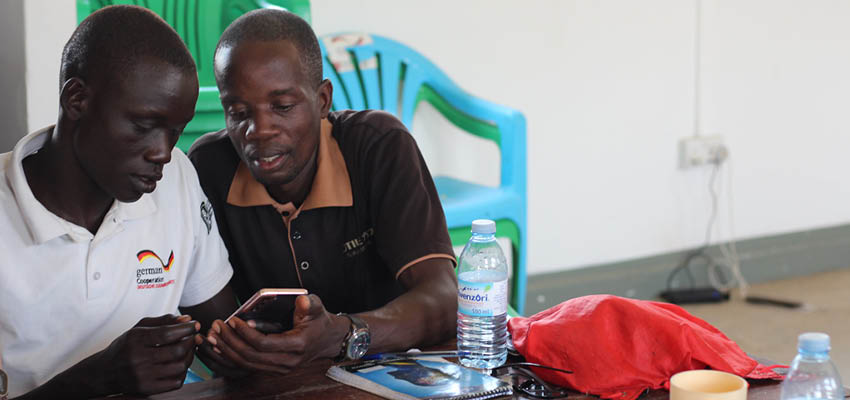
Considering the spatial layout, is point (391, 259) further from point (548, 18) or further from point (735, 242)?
point (735, 242)

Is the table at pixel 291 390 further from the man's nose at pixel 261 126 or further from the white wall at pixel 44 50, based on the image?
the white wall at pixel 44 50

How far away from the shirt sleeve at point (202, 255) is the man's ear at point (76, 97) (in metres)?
0.32

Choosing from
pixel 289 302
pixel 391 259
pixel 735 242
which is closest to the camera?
pixel 289 302

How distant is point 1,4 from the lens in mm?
2914

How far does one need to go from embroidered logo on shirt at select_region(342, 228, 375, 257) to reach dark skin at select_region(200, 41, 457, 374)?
14 centimetres

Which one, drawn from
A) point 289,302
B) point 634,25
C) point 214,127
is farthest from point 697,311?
point 289,302

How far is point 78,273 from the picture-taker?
161 centimetres

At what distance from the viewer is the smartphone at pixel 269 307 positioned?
1448mm

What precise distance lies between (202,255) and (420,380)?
59cm

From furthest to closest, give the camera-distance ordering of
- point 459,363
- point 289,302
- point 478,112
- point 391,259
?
point 478,112, point 391,259, point 289,302, point 459,363

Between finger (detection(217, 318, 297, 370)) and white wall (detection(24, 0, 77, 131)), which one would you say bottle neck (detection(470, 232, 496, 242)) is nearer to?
finger (detection(217, 318, 297, 370))

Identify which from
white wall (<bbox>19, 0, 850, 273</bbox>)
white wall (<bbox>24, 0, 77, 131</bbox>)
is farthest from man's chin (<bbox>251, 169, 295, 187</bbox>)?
white wall (<bbox>19, 0, 850, 273</bbox>)

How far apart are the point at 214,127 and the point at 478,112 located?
1.08 m

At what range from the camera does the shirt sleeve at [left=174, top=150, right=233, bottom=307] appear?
1.83m
